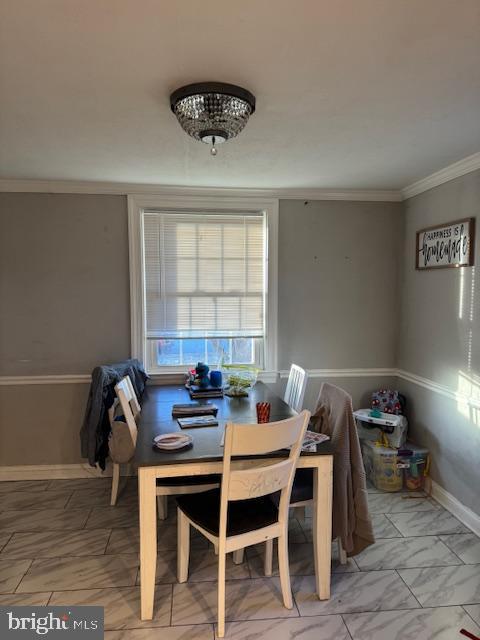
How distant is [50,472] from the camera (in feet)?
11.4

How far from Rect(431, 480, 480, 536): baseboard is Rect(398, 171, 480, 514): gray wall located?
0.15ft

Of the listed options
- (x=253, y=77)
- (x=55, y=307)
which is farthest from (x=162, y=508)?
(x=253, y=77)

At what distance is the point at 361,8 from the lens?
1308 mm

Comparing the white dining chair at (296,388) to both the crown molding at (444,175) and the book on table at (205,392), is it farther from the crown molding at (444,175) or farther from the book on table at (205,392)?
the crown molding at (444,175)

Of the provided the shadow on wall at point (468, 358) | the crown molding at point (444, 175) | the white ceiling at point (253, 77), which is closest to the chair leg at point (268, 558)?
the shadow on wall at point (468, 358)

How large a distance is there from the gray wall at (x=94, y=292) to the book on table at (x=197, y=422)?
127cm

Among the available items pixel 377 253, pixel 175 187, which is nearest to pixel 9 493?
pixel 175 187

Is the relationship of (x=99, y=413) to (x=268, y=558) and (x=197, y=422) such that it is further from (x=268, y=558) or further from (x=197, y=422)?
(x=268, y=558)

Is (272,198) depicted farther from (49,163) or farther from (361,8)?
(361,8)

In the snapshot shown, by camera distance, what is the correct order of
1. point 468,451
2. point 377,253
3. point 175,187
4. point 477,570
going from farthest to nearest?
point 377,253
point 175,187
point 468,451
point 477,570

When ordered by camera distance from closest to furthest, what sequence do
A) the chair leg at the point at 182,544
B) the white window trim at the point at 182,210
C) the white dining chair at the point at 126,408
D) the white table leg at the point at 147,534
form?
the white table leg at the point at 147,534 → the chair leg at the point at 182,544 → the white dining chair at the point at 126,408 → the white window trim at the point at 182,210

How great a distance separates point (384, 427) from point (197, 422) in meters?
1.70

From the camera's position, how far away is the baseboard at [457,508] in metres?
2.73

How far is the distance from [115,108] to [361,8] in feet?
3.87
